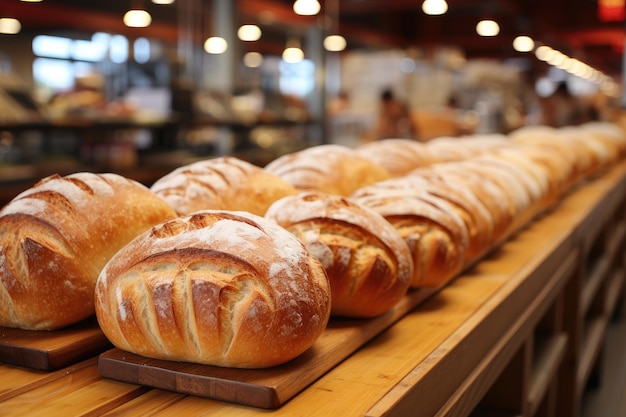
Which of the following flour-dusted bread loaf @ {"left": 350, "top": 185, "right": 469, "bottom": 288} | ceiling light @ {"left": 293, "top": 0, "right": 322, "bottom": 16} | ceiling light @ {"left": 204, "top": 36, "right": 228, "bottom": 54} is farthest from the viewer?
ceiling light @ {"left": 204, "top": 36, "right": 228, "bottom": 54}

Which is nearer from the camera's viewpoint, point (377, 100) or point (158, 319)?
point (158, 319)

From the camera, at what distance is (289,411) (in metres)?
0.81

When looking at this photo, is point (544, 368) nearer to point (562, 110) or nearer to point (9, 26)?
point (562, 110)

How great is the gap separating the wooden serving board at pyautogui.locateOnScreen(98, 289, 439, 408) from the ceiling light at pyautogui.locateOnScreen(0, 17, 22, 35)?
8.86 metres

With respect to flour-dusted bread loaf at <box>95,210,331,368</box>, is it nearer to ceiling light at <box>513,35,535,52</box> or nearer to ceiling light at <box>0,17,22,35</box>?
ceiling light at <box>513,35,535,52</box>

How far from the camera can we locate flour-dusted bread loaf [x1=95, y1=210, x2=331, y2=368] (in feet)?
2.75

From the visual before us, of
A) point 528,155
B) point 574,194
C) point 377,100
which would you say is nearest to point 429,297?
point 528,155

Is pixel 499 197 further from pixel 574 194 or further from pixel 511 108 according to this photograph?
pixel 511 108

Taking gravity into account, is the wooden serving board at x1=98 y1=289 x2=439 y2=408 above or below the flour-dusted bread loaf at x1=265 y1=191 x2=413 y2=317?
below

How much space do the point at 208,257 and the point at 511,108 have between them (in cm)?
1186

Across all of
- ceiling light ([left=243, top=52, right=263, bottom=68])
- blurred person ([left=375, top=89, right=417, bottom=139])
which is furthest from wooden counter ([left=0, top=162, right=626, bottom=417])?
ceiling light ([left=243, top=52, right=263, bottom=68])

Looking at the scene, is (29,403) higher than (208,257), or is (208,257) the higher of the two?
(208,257)

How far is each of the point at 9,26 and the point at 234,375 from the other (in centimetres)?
1050

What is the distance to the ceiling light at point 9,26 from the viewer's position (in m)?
8.91
